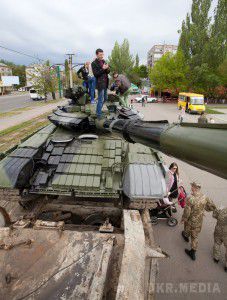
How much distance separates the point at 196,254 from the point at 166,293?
118 cm

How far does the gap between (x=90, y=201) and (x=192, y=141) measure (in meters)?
3.68

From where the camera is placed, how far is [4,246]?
3.06 metres

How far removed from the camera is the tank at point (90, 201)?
1961 millimetres

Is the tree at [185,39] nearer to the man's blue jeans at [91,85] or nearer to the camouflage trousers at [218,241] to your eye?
the man's blue jeans at [91,85]

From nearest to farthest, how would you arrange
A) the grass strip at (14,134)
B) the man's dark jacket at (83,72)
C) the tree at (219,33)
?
the man's dark jacket at (83,72)
the grass strip at (14,134)
the tree at (219,33)

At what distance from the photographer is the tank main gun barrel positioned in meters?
1.31

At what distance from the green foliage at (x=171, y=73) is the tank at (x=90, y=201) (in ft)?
102

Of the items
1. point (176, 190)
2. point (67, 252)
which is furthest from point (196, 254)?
point (67, 252)

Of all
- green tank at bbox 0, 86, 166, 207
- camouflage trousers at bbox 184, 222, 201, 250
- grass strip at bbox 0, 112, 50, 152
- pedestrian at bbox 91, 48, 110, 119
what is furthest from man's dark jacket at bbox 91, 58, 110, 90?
grass strip at bbox 0, 112, 50, 152

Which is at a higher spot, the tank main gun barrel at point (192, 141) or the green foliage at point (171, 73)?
the green foliage at point (171, 73)

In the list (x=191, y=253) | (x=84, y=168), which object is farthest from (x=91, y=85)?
(x=191, y=253)

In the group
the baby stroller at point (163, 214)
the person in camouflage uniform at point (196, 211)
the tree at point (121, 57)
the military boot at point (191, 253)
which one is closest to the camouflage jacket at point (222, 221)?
the person in camouflage uniform at point (196, 211)

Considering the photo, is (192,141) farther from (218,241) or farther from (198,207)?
(218,241)

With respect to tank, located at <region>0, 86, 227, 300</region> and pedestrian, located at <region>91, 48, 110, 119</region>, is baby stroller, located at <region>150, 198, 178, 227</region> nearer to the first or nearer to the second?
tank, located at <region>0, 86, 227, 300</region>
